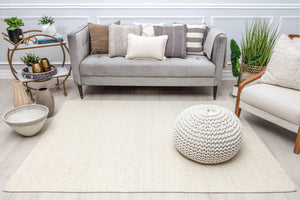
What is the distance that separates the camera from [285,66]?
1993 mm

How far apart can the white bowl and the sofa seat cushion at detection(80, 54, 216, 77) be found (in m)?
0.69

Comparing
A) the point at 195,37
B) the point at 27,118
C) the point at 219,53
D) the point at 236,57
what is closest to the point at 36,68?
the point at 27,118

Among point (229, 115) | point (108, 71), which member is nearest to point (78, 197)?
point (229, 115)

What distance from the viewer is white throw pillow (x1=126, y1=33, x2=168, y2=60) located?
2.59 meters

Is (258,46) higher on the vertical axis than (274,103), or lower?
higher

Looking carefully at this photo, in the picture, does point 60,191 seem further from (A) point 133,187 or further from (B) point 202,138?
(B) point 202,138

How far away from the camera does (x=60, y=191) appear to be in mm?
1486

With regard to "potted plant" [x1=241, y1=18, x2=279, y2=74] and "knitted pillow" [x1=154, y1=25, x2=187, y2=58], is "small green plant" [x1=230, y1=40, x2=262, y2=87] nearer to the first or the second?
"potted plant" [x1=241, y1=18, x2=279, y2=74]

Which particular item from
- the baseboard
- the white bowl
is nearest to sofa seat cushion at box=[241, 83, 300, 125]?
the baseboard

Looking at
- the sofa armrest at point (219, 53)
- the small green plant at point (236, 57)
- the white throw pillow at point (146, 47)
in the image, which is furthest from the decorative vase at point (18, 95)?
the small green plant at point (236, 57)

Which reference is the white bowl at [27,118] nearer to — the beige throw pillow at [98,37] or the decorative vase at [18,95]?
the decorative vase at [18,95]

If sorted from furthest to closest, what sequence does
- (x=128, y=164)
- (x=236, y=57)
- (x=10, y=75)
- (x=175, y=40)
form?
(x=10, y=75)
(x=175, y=40)
(x=236, y=57)
(x=128, y=164)

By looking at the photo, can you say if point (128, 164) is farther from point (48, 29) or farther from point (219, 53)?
point (48, 29)

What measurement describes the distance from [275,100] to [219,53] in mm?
839
